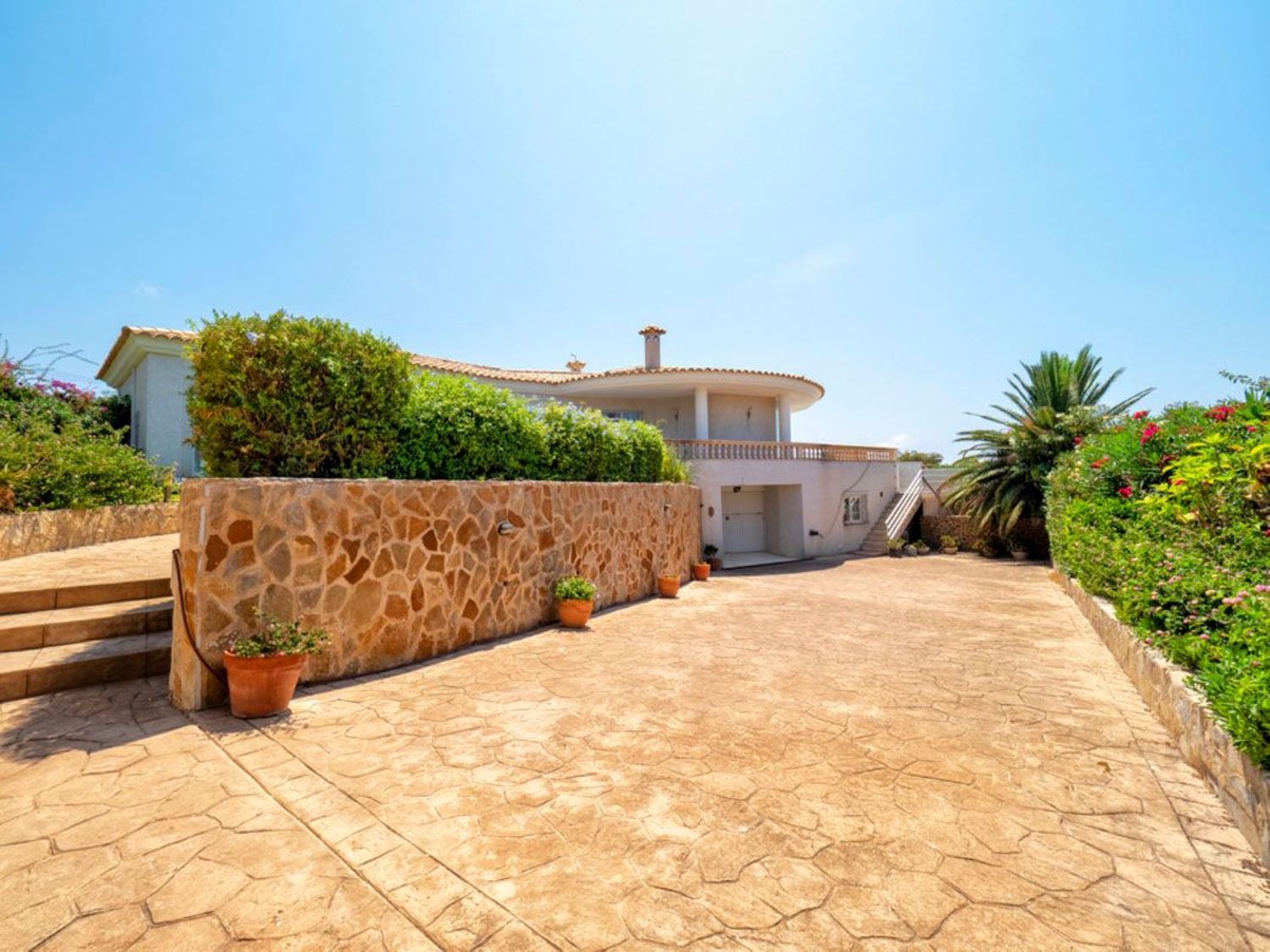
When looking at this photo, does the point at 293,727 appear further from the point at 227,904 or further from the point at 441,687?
A: the point at 227,904

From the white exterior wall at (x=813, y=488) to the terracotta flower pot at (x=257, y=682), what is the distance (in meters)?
13.2

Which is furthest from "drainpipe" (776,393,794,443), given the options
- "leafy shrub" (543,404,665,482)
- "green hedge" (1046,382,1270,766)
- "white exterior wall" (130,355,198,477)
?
"white exterior wall" (130,355,198,477)

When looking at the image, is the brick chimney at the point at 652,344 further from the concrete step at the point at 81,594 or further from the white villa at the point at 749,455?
the concrete step at the point at 81,594

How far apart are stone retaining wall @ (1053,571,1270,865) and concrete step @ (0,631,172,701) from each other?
8.06 meters

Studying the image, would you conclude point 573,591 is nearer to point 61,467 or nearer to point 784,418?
point 61,467

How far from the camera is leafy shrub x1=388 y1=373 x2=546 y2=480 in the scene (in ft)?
22.2

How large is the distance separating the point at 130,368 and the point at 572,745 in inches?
715

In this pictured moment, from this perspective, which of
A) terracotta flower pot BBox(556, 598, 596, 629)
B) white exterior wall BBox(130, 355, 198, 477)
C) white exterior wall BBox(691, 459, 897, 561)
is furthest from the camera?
white exterior wall BBox(691, 459, 897, 561)

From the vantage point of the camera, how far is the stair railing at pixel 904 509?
21438 millimetres

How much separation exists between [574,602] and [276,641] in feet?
13.1

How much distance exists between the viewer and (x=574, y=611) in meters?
7.84

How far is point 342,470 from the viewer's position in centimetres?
605

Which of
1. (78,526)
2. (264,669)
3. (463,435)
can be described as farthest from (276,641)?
(78,526)

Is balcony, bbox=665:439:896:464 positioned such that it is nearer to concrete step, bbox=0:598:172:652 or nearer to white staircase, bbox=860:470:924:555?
white staircase, bbox=860:470:924:555
